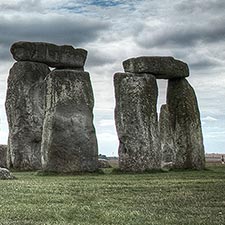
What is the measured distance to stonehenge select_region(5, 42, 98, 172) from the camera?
77.9 feet

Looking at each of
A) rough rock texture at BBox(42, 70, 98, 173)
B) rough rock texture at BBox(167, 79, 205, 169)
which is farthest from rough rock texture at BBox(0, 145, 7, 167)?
rough rock texture at BBox(167, 79, 205, 169)

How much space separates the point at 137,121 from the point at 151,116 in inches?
27.5

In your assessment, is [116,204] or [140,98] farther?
[140,98]

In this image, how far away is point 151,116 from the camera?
24969mm

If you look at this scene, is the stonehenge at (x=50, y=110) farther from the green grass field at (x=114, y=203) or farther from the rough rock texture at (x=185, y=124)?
the green grass field at (x=114, y=203)

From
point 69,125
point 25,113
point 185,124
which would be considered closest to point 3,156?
point 25,113

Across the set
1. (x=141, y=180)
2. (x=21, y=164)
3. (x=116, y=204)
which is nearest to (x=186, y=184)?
(x=141, y=180)

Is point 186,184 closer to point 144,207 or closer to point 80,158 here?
point 144,207

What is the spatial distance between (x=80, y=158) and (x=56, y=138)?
1133 mm

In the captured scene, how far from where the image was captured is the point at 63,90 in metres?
24.2

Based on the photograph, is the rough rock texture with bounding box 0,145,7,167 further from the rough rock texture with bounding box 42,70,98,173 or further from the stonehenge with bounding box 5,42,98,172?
the rough rock texture with bounding box 42,70,98,173

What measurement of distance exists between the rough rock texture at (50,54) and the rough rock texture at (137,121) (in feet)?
11.6

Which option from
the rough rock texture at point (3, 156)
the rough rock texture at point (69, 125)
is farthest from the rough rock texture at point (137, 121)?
the rough rock texture at point (3, 156)

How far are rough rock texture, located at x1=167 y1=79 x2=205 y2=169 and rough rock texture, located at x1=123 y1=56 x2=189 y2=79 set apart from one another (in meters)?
0.82
